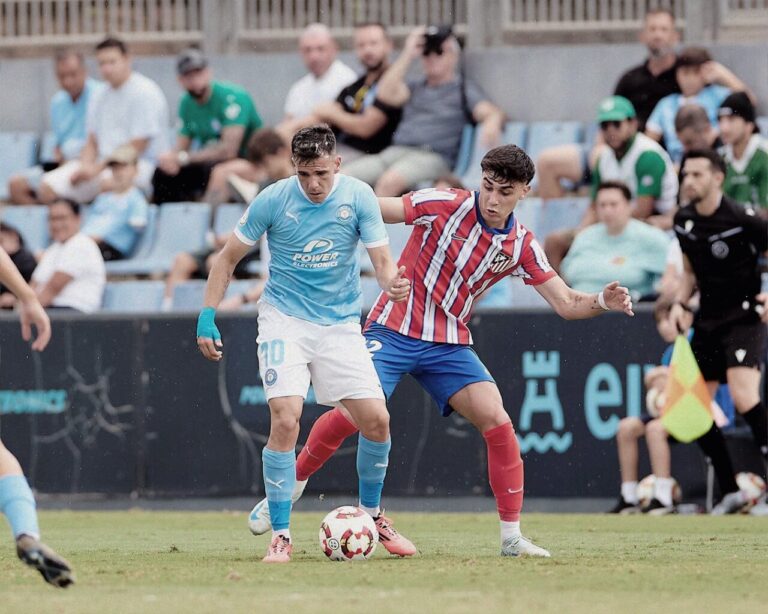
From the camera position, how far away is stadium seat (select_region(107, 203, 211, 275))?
53.6ft

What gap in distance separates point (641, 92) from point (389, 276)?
26.0 feet

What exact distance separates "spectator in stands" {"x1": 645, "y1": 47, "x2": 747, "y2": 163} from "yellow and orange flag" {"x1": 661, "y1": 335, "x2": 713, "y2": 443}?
113 inches

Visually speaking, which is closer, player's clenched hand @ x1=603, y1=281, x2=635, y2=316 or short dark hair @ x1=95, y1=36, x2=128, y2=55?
player's clenched hand @ x1=603, y1=281, x2=635, y2=316

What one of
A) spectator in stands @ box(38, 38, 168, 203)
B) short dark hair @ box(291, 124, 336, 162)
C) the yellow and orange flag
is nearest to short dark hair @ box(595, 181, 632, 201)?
the yellow and orange flag

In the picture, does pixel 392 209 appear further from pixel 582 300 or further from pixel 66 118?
pixel 66 118

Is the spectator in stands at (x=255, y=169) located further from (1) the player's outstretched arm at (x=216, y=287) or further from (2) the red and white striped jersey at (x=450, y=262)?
(1) the player's outstretched arm at (x=216, y=287)

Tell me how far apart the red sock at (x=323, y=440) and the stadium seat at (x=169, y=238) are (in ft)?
23.7

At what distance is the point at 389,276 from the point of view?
27.3ft

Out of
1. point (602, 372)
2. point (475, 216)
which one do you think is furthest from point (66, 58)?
point (475, 216)

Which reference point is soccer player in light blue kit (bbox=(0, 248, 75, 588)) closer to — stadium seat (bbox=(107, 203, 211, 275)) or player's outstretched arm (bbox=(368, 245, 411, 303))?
player's outstretched arm (bbox=(368, 245, 411, 303))

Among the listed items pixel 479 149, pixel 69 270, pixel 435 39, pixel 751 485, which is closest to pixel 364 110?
pixel 435 39

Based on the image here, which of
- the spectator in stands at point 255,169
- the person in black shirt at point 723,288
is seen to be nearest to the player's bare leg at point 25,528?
the person in black shirt at point 723,288

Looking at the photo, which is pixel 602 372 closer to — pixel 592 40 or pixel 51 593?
pixel 592 40

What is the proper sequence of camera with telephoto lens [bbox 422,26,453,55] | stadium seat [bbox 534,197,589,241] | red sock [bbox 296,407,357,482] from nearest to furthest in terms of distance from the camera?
red sock [bbox 296,407,357,482], stadium seat [bbox 534,197,589,241], camera with telephoto lens [bbox 422,26,453,55]
